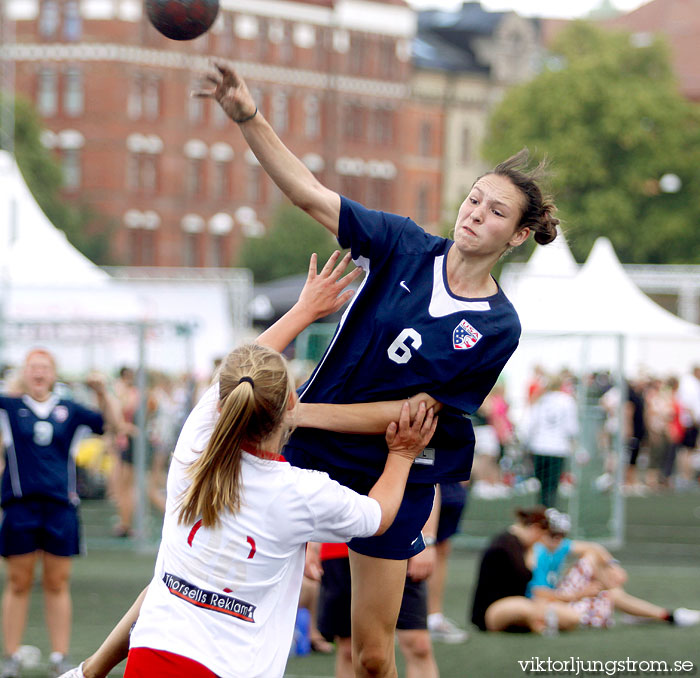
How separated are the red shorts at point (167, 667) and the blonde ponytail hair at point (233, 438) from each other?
0.38 metres

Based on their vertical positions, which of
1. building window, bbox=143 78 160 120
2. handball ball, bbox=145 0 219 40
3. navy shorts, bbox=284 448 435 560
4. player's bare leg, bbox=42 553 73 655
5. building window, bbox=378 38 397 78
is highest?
building window, bbox=378 38 397 78

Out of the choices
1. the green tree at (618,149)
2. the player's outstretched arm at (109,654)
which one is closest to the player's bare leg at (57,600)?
the player's outstretched arm at (109,654)

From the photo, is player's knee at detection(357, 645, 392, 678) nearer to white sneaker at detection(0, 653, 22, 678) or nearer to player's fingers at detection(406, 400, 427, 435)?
player's fingers at detection(406, 400, 427, 435)

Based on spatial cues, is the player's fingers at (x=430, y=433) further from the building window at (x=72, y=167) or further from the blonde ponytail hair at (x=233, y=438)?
the building window at (x=72, y=167)

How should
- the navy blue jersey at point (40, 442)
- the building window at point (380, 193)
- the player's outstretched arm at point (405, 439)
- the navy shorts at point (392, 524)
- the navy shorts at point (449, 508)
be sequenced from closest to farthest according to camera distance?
1. the player's outstretched arm at point (405, 439)
2. the navy shorts at point (392, 524)
3. the navy blue jersey at point (40, 442)
4. the navy shorts at point (449, 508)
5. the building window at point (380, 193)

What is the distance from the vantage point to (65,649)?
25.4 feet

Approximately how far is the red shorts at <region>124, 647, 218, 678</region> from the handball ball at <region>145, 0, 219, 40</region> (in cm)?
203

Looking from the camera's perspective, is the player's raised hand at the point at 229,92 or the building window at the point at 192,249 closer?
the player's raised hand at the point at 229,92

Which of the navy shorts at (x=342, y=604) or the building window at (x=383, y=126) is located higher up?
the building window at (x=383, y=126)

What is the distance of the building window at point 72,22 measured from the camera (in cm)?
5794

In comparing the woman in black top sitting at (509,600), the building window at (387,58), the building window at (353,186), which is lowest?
the woman in black top sitting at (509,600)

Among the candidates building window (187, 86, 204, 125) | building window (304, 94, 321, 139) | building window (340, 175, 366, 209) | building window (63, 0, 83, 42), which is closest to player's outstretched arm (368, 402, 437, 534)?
building window (187, 86, 204, 125)

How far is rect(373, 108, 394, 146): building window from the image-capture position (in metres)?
64.4

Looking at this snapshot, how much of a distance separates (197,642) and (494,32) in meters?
67.3
